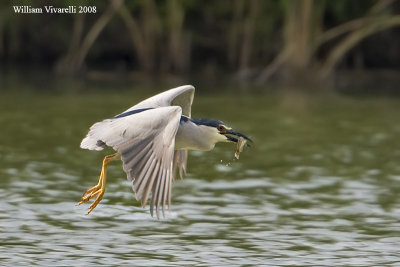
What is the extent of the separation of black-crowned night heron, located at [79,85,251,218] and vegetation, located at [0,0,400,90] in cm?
1449

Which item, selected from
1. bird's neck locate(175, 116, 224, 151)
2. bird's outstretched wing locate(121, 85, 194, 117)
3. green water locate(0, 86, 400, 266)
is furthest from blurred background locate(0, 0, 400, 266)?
bird's outstretched wing locate(121, 85, 194, 117)

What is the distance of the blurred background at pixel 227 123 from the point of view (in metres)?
8.24

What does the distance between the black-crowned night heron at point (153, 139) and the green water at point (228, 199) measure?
0.55 m

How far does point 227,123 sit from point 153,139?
8470mm

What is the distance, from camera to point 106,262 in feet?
24.6

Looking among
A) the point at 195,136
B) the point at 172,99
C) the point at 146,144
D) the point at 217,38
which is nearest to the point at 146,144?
the point at 146,144

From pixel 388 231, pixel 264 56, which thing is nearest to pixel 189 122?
pixel 388 231

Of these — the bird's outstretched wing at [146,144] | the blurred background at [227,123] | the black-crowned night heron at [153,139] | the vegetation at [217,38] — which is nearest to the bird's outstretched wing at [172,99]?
the black-crowned night heron at [153,139]

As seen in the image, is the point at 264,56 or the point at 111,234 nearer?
the point at 111,234

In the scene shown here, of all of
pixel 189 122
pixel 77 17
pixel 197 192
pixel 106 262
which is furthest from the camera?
pixel 77 17

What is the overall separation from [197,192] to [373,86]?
513 inches

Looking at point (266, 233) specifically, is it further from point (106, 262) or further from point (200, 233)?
point (106, 262)

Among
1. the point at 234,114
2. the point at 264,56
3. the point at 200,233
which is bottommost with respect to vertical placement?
the point at 200,233

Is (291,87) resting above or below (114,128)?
above
